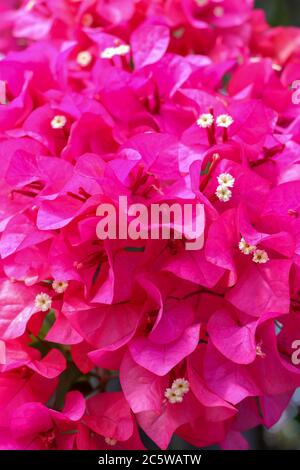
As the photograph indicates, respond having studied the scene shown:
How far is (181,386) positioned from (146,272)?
128 millimetres

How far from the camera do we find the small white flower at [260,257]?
75 cm

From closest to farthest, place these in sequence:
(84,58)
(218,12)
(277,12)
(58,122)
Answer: (58,122)
(84,58)
(218,12)
(277,12)

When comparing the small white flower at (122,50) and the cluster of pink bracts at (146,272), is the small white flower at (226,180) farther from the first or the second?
the small white flower at (122,50)

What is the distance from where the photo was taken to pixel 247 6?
3.81ft

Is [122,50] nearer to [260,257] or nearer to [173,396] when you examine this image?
[260,257]

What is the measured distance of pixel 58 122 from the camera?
2.88 feet

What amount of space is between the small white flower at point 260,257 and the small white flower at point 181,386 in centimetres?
15

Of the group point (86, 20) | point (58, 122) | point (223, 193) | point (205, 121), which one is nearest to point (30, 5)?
point (86, 20)

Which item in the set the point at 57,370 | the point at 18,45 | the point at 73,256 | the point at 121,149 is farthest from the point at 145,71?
the point at 18,45

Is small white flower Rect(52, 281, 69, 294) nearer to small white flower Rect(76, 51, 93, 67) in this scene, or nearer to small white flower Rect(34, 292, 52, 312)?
small white flower Rect(34, 292, 52, 312)
